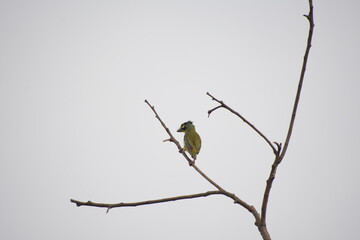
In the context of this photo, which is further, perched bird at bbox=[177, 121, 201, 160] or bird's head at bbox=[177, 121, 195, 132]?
bird's head at bbox=[177, 121, 195, 132]

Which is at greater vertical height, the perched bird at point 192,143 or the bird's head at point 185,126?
the bird's head at point 185,126

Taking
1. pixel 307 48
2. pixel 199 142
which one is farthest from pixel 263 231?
pixel 199 142

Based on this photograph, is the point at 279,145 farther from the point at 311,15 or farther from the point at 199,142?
the point at 199,142

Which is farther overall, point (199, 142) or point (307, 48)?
point (199, 142)

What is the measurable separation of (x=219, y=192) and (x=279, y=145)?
0.49m

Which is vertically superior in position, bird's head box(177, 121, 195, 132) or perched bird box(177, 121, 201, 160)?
bird's head box(177, 121, 195, 132)

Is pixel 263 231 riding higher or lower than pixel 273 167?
lower

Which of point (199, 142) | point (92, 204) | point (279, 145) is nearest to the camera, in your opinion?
point (92, 204)

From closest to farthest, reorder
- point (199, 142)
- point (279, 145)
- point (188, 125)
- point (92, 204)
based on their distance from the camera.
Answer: point (92, 204)
point (279, 145)
point (199, 142)
point (188, 125)

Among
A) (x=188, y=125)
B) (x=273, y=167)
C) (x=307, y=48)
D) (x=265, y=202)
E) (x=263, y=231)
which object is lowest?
(x=263, y=231)

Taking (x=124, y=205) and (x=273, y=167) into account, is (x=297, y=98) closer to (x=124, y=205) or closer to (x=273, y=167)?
(x=273, y=167)

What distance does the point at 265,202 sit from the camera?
6.44ft

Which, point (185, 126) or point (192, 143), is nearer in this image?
point (192, 143)

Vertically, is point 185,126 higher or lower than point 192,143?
higher
